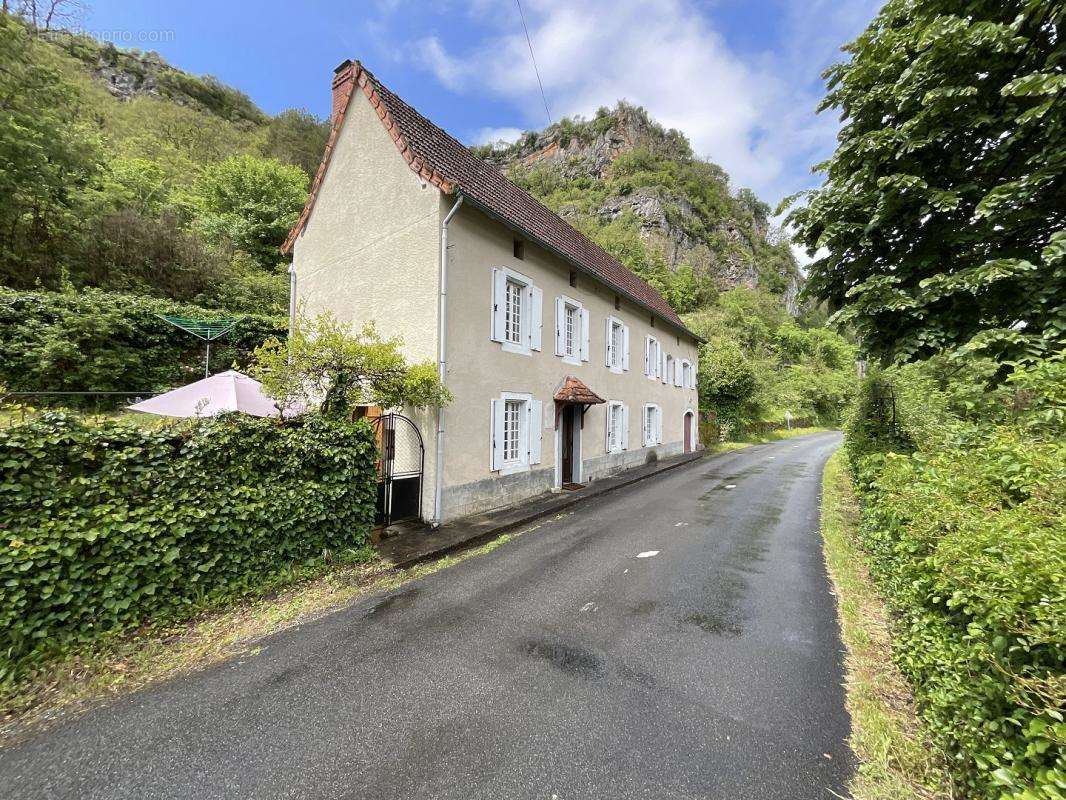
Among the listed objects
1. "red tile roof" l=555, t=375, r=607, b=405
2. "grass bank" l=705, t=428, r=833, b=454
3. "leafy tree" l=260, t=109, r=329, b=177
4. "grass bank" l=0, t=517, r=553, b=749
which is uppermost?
"leafy tree" l=260, t=109, r=329, b=177

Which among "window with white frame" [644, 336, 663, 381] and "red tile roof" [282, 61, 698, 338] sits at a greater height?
"red tile roof" [282, 61, 698, 338]

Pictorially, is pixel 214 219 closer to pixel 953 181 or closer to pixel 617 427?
pixel 617 427

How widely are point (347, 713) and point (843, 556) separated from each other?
720 cm

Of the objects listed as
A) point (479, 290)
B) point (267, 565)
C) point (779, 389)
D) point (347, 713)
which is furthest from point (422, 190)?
point (779, 389)

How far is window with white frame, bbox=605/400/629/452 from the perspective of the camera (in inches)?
559

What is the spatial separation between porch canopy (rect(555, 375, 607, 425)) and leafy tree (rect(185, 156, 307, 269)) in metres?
19.6

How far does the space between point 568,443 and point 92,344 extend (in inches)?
554

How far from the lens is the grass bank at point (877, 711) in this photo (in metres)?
2.43

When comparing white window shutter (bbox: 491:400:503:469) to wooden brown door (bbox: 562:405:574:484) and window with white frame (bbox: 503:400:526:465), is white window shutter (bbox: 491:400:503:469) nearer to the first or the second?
window with white frame (bbox: 503:400:526:465)

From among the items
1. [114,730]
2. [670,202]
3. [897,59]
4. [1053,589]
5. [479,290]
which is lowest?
[114,730]

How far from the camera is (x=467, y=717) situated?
3105 mm

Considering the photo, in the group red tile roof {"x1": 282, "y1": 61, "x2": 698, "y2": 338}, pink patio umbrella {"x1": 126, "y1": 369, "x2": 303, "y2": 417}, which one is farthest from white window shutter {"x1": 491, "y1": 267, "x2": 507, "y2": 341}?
pink patio umbrella {"x1": 126, "y1": 369, "x2": 303, "y2": 417}

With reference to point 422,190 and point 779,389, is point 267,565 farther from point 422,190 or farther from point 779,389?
point 779,389

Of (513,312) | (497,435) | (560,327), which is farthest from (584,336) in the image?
(497,435)
